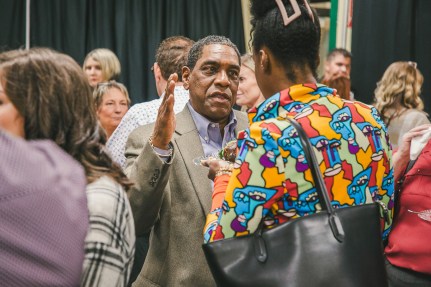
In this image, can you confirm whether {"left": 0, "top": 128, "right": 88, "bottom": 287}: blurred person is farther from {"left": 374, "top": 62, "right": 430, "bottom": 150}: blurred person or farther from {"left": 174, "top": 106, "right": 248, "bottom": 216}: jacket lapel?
{"left": 374, "top": 62, "right": 430, "bottom": 150}: blurred person

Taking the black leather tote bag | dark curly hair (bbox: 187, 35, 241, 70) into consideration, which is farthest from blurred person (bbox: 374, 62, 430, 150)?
the black leather tote bag

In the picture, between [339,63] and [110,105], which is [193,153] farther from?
[339,63]

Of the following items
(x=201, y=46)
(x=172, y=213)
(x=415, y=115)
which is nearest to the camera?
(x=172, y=213)

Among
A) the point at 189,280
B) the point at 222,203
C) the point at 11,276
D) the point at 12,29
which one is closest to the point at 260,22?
the point at 222,203

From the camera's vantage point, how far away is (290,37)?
1.47 meters

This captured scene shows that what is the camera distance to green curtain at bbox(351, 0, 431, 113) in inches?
192

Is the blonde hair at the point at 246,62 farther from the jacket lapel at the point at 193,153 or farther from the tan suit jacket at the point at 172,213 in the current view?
the tan suit jacket at the point at 172,213

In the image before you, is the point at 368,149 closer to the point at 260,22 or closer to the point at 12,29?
the point at 260,22

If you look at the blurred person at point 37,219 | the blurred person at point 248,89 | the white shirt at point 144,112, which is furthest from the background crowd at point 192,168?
the blurred person at point 248,89

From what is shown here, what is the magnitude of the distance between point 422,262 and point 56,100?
1.29m

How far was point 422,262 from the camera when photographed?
6.40 feet

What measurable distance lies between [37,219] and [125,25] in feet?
19.5

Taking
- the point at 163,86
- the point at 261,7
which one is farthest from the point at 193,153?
the point at 163,86

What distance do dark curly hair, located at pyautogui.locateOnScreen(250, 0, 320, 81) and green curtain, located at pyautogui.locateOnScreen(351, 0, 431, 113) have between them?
12.0 feet
